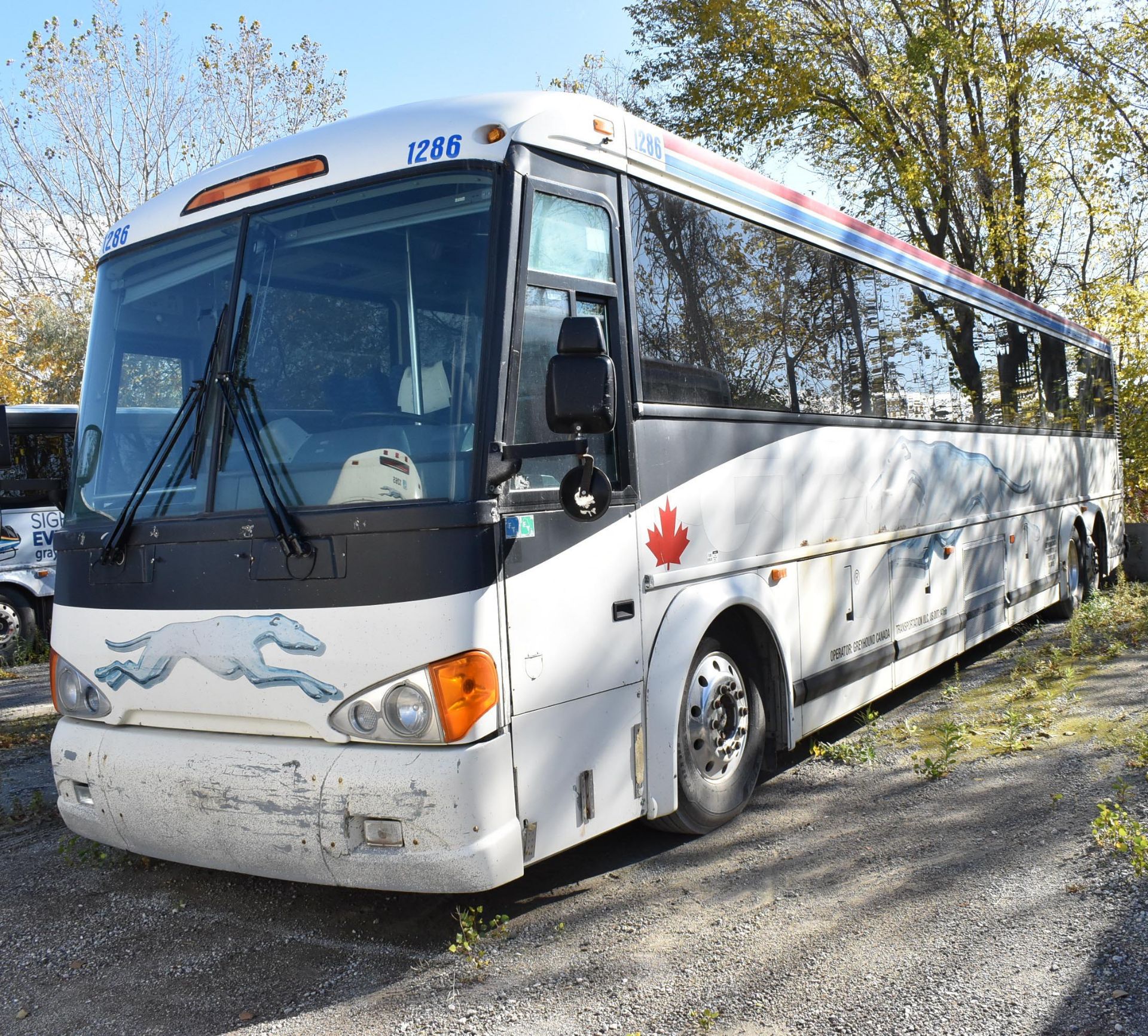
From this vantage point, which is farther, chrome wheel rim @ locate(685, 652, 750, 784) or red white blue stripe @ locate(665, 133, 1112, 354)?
red white blue stripe @ locate(665, 133, 1112, 354)

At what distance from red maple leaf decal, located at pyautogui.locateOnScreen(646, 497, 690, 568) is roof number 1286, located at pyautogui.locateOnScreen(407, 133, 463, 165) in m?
1.66

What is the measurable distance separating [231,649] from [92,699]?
87 centimetres

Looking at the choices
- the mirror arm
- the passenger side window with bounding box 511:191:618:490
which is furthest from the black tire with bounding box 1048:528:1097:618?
the mirror arm

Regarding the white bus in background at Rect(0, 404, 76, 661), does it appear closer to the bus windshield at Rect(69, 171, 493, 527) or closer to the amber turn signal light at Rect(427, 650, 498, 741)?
the bus windshield at Rect(69, 171, 493, 527)

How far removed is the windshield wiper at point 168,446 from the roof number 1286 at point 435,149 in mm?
952

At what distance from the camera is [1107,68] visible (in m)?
18.1

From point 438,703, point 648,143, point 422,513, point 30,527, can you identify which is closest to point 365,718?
point 438,703

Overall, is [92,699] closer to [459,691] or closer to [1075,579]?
[459,691]

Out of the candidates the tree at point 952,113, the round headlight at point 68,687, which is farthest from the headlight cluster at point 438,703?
the tree at point 952,113

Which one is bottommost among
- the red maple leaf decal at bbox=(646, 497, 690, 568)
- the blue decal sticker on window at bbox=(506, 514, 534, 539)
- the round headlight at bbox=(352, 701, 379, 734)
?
the round headlight at bbox=(352, 701, 379, 734)

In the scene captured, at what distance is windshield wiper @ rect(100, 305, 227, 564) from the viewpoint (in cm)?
410

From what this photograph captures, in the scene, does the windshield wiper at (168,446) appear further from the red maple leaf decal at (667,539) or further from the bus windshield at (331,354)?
the red maple leaf decal at (667,539)

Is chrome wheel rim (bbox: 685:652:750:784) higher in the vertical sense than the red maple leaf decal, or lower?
lower

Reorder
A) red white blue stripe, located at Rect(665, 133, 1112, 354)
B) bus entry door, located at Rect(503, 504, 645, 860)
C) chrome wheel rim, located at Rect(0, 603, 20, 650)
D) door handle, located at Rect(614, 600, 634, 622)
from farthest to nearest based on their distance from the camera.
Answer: chrome wheel rim, located at Rect(0, 603, 20, 650) → red white blue stripe, located at Rect(665, 133, 1112, 354) → door handle, located at Rect(614, 600, 634, 622) → bus entry door, located at Rect(503, 504, 645, 860)
